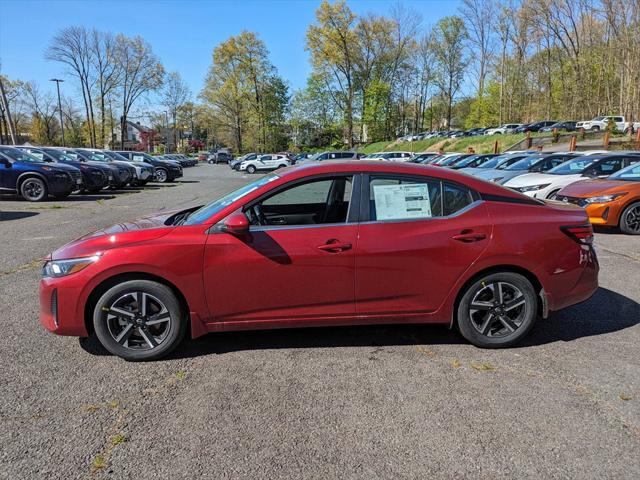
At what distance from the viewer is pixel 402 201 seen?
3820mm

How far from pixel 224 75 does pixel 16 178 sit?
2253 inches

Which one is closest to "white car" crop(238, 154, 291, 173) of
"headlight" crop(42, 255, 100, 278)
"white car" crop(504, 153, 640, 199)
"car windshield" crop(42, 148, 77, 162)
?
"car windshield" crop(42, 148, 77, 162)

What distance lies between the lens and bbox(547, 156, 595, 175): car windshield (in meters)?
11.7

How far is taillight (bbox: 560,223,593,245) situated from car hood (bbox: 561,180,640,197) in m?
5.78

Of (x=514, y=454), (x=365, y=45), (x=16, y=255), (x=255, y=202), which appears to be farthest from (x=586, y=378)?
(x=365, y=45)

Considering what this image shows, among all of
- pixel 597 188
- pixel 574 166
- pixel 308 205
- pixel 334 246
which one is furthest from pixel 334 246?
pixel 574 166

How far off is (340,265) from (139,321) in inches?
64.5

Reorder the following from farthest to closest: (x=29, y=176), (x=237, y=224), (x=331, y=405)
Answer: (x=29, y=176) < (x=237, y=224) < (x=331, y=405)

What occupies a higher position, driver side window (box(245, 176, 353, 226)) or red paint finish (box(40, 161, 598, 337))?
driver side window (box(245, 176, 353, 226))

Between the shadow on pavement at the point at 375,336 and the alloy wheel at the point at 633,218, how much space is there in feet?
16.2

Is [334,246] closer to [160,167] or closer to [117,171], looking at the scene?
[117,171]

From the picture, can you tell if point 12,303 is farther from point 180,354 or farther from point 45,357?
point 180,354

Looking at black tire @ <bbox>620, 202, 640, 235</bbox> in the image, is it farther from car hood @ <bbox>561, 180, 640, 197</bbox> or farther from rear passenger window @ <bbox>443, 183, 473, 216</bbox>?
rear passenger window @ <bbox>443, 183, 473, 216</bbox>

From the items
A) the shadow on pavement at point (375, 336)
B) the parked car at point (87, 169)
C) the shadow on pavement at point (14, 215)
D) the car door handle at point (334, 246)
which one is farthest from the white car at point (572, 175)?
the parked car at point (87, 169)
